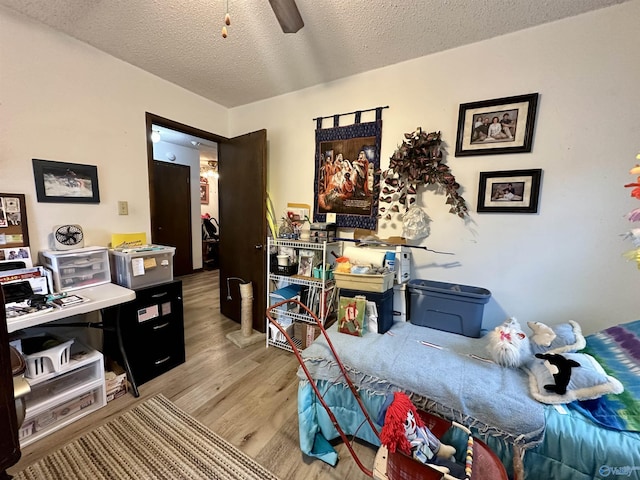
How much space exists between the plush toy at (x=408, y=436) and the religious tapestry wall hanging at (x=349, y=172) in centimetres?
157

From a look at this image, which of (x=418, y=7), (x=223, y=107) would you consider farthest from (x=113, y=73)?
(x=418, y=7)

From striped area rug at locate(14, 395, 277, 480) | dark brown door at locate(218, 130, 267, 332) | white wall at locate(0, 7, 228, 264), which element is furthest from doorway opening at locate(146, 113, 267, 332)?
striped area rug at locate(14, 395, 277, 480)

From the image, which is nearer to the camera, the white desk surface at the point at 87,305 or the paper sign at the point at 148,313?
the white desk surface at the point at 87,305

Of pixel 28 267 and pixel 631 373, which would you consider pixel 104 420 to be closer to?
pixel 28 267

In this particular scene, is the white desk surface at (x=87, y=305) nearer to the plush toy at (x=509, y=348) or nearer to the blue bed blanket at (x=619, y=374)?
the plush toy at (x=509, y=348)

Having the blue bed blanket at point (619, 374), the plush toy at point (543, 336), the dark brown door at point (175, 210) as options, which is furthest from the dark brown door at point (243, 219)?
the blue bed blanket at point (619, 374)

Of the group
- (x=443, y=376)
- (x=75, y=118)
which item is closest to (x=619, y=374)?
(x=443, y=376)

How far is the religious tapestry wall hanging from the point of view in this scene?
228 centimetres

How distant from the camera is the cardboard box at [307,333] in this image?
227 cm

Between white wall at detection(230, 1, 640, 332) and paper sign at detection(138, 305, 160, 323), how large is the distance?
2.14 meters

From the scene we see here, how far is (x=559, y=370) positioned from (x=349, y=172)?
191cm

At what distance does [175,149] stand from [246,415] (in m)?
4.61

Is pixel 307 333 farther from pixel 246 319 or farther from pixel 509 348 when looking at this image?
pixel 509 348

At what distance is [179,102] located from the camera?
102 inches
